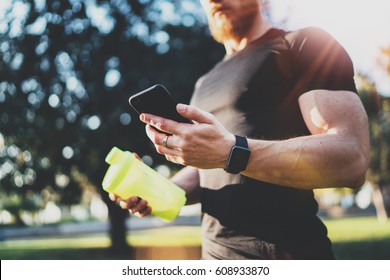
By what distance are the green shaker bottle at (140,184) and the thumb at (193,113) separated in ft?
1.24

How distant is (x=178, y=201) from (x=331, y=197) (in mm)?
31843

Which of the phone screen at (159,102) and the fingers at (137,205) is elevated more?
the phone screen at (159,102)

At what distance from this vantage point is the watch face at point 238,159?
109cm

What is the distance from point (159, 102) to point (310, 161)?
45cm

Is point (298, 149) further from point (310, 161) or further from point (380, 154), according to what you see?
point (380, 154)

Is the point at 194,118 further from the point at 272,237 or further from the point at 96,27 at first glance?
the point at 96,27

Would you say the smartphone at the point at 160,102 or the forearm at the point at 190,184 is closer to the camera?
the smartphone at the point at 160,102

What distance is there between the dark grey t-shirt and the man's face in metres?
0.17

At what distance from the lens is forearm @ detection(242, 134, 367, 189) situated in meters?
1.10

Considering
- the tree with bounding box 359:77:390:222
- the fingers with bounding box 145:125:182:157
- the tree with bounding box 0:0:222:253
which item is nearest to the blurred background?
the tree with bounding box 0:0:222:253

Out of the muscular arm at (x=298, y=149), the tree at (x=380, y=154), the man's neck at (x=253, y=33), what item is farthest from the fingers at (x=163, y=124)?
the tree at (x=380, y=154)

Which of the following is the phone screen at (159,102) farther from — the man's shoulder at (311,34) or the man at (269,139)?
the man's shoulder at (311,34)

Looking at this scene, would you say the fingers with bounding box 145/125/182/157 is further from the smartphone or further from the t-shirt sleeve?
the t-shirt sleeve

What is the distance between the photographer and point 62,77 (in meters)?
8.07
